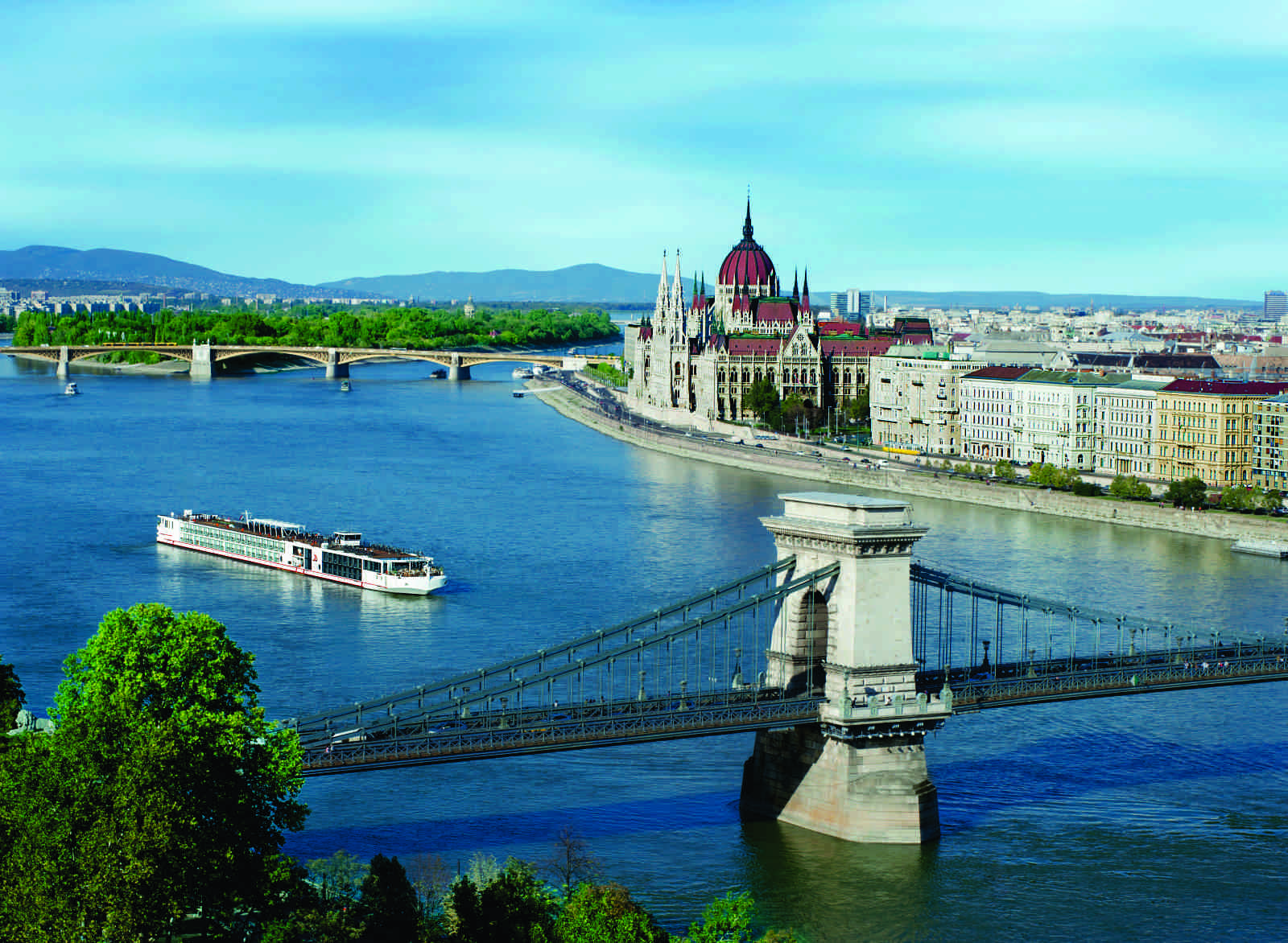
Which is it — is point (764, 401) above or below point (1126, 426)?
above

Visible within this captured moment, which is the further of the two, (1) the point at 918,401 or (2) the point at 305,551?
(1) the point at 918,401

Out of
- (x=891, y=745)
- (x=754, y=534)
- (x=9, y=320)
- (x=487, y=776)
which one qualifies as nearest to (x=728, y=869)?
(x=891, y=745)

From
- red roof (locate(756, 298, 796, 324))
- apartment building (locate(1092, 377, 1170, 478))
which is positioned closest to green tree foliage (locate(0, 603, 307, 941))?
apartment building (locate(1092, 377, 1170, 478))

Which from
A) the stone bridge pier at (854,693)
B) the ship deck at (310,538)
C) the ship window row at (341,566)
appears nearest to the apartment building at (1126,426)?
the ship deck at (310,538)

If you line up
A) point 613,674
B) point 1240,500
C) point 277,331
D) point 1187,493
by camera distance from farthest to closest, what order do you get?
point 277,331
point 1187,493
point 1240,500
point 613,674

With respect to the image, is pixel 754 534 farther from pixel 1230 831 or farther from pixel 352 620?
pixel 1230 831

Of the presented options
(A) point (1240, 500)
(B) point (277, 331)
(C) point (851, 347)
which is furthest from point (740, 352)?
(B) point (277, 331)

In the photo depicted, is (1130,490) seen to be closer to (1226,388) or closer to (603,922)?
(1226,388)
